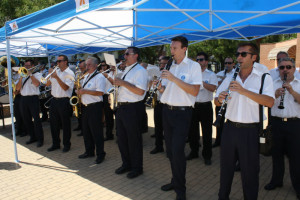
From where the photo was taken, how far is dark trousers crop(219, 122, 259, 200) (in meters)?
2.90

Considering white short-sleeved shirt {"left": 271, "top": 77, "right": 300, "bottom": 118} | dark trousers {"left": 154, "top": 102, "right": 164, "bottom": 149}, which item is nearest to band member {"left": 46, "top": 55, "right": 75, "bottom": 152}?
dark trousers {"left": 154, "top": 102, "right": 164, "bottom": 149}

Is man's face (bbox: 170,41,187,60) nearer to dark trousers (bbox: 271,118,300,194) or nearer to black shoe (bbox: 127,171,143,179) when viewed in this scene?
dark trousers (bbox: 271,118,300,194)

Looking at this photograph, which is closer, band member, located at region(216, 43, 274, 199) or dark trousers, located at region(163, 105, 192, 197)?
band member, located at region(216, 43, 274, 199)

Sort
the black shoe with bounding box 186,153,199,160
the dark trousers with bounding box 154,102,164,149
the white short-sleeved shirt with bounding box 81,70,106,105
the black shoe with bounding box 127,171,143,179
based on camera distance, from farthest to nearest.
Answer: the dark trousers with bounding box 154,102,164,149
the black shoe with bounding box 186,153,199,160
the white short-sleeved shirt with bounding box 81,70,106,105
the black shoe with bounding box 127,171,143,179

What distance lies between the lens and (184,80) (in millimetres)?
3422

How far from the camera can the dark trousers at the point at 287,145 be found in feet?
11.4

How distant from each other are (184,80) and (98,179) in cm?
240

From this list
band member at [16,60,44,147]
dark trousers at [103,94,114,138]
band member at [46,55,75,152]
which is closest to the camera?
band member at [46,55,75,152]

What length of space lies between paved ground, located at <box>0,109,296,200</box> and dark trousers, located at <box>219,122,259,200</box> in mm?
806

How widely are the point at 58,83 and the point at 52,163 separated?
1.77m

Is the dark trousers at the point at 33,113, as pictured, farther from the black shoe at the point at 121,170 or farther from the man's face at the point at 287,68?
the man's face at the point at 287,68

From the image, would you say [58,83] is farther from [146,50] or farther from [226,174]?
[146,50]

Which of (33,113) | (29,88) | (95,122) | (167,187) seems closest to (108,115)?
(33,113)

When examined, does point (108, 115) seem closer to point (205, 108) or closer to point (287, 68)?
point (205, 108)
